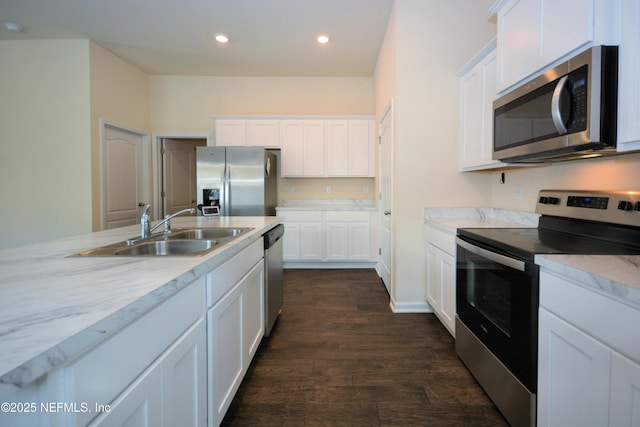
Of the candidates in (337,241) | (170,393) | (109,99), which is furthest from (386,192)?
(109,99)

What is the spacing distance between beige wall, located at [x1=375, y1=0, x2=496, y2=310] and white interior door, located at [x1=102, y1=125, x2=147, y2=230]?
3784 millimetres

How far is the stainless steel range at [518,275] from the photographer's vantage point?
130cm

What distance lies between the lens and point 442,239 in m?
2.38

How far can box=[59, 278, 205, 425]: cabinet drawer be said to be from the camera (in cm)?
60

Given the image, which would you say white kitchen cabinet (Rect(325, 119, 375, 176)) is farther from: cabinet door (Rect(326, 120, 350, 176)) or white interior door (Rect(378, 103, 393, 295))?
white interior door (Rect(378, 103, 393, 295))

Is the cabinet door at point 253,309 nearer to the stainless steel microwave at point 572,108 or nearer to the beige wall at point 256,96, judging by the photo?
the stainless steel microwave at point 572,108

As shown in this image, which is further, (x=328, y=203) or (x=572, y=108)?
(x=328, y=203)

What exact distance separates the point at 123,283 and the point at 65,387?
1.02 ft

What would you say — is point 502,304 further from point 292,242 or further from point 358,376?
point 292,242

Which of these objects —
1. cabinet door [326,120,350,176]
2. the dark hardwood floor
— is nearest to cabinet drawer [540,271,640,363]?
the dark hardwood floor

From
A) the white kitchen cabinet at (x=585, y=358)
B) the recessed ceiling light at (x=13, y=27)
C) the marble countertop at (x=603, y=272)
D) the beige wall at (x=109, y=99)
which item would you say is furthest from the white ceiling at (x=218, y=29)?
the white kitchen cabinet at (x=585, y=358)

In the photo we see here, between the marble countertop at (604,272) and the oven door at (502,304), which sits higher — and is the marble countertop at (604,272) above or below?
above

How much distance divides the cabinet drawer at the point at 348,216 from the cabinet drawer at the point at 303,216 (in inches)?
5.8

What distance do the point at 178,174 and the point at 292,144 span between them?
2.25 meters
